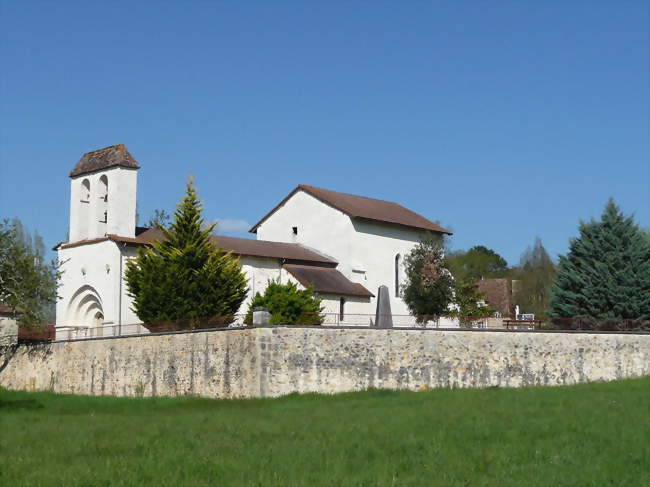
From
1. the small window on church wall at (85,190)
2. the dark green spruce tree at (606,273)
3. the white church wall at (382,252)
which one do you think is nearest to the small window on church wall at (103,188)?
the small window on church wall at (85,190)

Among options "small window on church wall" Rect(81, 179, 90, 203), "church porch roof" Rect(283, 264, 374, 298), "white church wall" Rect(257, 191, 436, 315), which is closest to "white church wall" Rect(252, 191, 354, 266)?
"white church wall" Rect(257, 191, 436, 315)

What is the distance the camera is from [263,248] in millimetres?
45000

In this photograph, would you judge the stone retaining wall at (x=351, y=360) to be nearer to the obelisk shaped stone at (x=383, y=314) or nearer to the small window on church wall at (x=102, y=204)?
the obelisk shaped stone at (x=383, y=314)

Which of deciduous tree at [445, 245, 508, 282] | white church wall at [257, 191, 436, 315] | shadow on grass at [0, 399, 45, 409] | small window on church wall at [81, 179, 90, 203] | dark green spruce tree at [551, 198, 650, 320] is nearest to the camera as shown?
shadow on grass at [0, 399, 45, 409]

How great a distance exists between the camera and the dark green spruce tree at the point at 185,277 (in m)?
37.0

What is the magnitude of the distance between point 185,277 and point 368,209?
53.3 ft

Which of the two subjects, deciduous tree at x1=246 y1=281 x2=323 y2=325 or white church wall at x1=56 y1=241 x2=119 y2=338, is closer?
deciduous tree at x1=246 y1=281 x2=323 y2=325

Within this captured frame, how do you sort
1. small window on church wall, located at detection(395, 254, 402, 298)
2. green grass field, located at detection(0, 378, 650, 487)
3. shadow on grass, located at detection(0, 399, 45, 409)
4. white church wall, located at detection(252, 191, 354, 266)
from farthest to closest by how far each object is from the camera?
small window on church wall, located at detection(395, 254, 402, 298)
white church wall, located at detection(252, 191, 354, 266)
shadow on grass, located at detection(0, 399, 45, 409)
green grass field, located at detection(0, 378, 650, 487)

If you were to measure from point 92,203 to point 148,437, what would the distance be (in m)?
25.9

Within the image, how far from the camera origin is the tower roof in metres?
43.5

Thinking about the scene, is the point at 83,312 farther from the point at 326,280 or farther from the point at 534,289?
the point at 534,289

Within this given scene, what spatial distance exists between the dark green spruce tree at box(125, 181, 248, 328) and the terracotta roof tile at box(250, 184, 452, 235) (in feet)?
37.2

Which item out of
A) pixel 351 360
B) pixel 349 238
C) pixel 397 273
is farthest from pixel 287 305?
pixel 397 273

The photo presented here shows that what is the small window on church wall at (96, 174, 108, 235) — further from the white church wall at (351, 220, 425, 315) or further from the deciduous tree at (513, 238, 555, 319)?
the deciduous tree at (513, 238, 555, 319)
